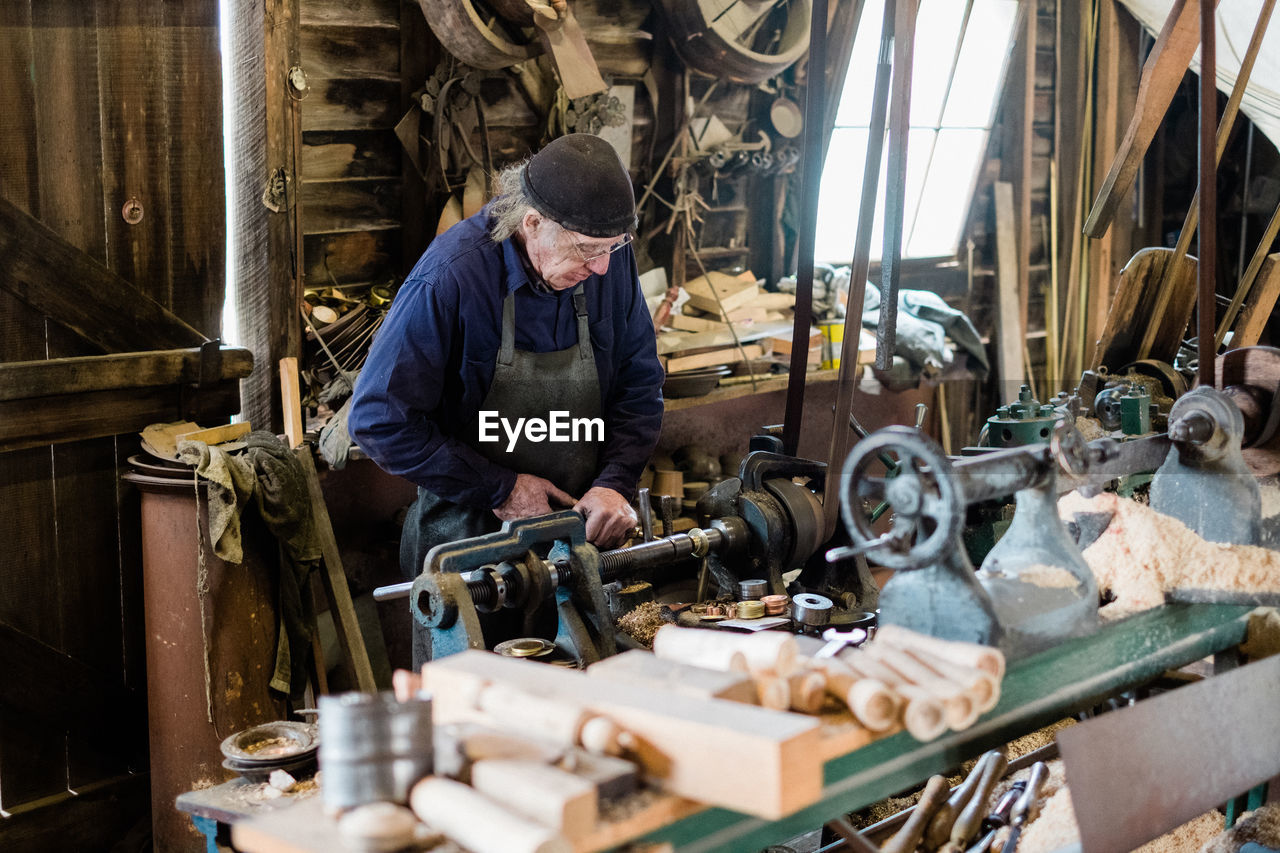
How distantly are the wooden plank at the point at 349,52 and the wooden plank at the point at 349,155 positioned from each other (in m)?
0.19

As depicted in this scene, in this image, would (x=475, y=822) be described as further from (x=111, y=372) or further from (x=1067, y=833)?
(x=111, y=372)

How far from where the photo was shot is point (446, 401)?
3.36 metres

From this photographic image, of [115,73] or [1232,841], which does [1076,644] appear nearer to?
[1232,841]

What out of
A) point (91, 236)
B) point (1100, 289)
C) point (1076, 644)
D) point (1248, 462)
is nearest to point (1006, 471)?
point (1076, 644)

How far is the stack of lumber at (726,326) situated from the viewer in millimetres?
4969

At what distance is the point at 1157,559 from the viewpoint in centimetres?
231

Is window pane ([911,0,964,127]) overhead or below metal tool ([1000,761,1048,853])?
overhead

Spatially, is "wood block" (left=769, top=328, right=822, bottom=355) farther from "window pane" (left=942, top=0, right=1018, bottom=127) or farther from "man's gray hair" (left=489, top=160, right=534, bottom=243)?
"man's gray hair" (left=489, top=160, right=534, bottom=243)

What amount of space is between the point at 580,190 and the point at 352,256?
5.35 feet

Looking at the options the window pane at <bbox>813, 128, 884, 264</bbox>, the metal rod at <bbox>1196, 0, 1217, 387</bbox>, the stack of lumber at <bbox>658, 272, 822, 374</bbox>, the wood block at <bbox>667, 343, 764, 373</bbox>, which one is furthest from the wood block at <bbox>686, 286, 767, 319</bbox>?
the metal rod at <bbox>1196, 0, 1217, 387</bbox>

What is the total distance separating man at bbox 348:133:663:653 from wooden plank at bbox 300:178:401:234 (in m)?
1.11

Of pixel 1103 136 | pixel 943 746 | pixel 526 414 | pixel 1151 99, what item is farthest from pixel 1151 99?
pixel 1103 136

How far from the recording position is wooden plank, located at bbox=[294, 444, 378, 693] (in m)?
3.84

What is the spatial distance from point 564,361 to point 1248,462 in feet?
5.64
